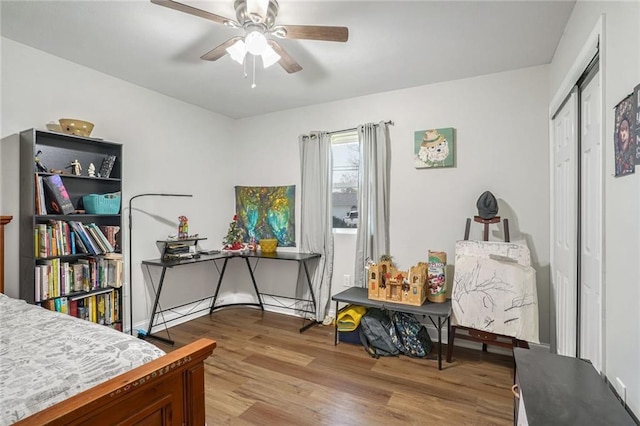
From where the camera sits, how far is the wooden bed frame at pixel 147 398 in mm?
940

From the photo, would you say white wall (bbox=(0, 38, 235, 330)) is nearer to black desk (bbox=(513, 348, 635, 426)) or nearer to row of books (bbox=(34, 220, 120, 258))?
row of books (bbox=(34, 220, 120, 258))

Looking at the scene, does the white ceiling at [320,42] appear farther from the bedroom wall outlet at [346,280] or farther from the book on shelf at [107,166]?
the bedroom wall outlet at [346,280]

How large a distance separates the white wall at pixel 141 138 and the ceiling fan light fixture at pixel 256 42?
1865 millimetres

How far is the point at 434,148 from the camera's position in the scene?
3111 mm

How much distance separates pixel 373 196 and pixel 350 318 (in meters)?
1.23

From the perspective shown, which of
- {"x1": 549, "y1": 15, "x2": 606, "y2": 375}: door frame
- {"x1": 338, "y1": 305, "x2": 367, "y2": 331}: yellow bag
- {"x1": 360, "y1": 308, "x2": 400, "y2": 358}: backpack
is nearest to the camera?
{"x1": 549, "y1": 15, "x2": 606, "y2": 375}: door frame

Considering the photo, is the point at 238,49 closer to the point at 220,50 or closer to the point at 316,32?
the point at 220,50

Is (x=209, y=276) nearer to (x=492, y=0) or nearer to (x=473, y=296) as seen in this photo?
(x=473, y=296)

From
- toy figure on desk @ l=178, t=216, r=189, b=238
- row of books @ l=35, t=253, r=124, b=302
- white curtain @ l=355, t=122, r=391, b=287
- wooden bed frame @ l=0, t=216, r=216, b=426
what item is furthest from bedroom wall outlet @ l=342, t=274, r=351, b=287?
wooden bed frame @ l=0, t=216, r=216, b=426

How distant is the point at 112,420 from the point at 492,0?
2.71 meters

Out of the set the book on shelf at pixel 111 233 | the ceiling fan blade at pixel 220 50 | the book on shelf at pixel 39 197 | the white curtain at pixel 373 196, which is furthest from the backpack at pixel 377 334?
the book on shelf at pixel 39 197

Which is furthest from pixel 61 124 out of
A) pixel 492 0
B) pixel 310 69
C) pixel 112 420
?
pixel 492 0

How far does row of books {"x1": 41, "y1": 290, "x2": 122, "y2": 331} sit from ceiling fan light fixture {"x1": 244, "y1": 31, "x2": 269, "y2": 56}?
2.32 m

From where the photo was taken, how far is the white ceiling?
2.00 metres
